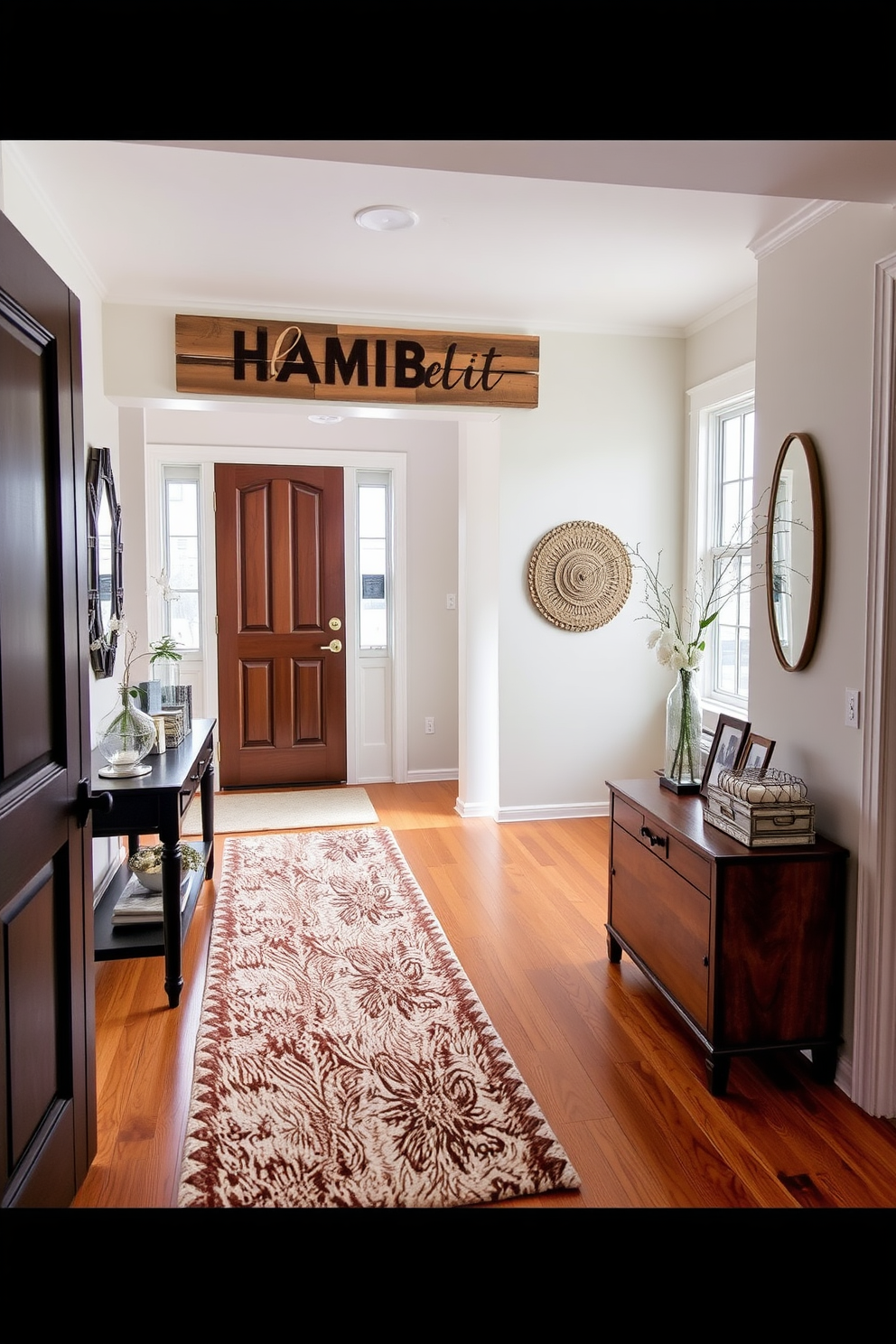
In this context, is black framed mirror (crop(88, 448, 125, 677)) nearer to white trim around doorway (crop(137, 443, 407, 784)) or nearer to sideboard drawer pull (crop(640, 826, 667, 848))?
white trim around doorway (crop(137, 443, 407, 784))

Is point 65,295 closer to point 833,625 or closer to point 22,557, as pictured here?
point 22,557

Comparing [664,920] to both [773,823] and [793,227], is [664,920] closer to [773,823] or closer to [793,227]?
[773,823]

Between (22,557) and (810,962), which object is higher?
(22,557)

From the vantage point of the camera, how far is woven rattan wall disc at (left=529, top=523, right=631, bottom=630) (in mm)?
4461

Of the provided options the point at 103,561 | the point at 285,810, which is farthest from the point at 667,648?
the point at 285,810

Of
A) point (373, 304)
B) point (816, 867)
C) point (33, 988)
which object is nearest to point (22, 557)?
point (33, 988)

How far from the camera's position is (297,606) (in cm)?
543

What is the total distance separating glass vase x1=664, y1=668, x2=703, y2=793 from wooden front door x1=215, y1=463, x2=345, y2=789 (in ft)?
9.98

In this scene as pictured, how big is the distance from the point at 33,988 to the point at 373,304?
3.35 meters

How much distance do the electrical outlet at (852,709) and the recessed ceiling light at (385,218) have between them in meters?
2.08

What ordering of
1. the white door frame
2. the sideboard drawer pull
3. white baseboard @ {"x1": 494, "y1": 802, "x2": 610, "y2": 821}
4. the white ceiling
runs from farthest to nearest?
white baseboard @ {"x1": 494, "y1": 802, "x2": 610, "y2": 821}, the sideboard drawer pull, the white door frame, the white ceiling

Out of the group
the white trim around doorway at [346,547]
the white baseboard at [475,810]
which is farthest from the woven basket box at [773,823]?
the white trim around doorway at [346,547]

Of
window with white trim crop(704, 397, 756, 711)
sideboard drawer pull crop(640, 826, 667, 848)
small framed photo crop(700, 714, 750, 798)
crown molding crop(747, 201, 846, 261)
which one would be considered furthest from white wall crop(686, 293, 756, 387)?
sideboard drawer pull crop(640, 826, 667, 848)

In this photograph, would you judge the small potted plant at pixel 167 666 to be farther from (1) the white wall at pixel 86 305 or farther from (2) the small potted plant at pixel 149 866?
(2) the small potted plant at pixel 149 866
